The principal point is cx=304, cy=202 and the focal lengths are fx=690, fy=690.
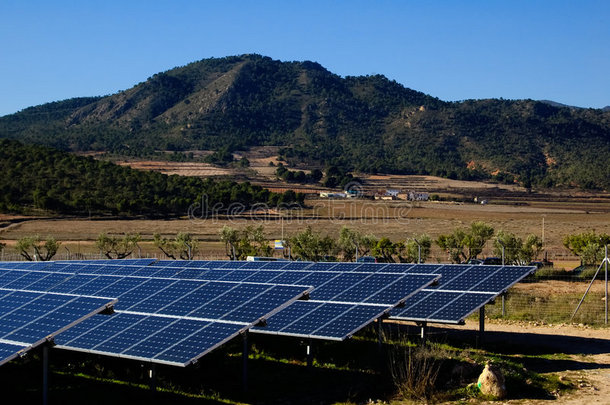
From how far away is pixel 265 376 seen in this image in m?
15.5

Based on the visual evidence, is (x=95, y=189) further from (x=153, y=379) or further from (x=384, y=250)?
(x=153, y=379)

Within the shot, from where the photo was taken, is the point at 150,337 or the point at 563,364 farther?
the point at 563,364

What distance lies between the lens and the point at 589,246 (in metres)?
36.7

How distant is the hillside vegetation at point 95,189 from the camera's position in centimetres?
7078

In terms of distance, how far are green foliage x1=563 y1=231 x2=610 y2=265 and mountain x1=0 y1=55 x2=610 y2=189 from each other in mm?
82644

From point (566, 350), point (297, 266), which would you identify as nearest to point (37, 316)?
point (297, 266)

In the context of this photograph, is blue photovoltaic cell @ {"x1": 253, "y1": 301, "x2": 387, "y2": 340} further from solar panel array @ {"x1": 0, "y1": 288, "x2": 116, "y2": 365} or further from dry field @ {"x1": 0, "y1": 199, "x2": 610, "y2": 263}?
dry field @ {"x1": 0, "y1": 199, "x2": 610, "y2": 263}

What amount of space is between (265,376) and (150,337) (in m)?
3.51

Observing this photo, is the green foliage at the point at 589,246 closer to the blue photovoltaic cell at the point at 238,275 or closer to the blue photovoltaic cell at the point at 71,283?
the blue photovoltaic cell at the point at 238,275

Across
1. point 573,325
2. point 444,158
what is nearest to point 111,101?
point 444,158

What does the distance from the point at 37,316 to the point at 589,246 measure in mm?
31057

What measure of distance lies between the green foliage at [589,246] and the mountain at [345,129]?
82.6 metres

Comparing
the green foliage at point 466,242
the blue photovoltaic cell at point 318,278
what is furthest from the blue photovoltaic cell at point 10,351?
the green foliage at point 466,242

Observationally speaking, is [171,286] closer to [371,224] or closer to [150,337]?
[150,337]
